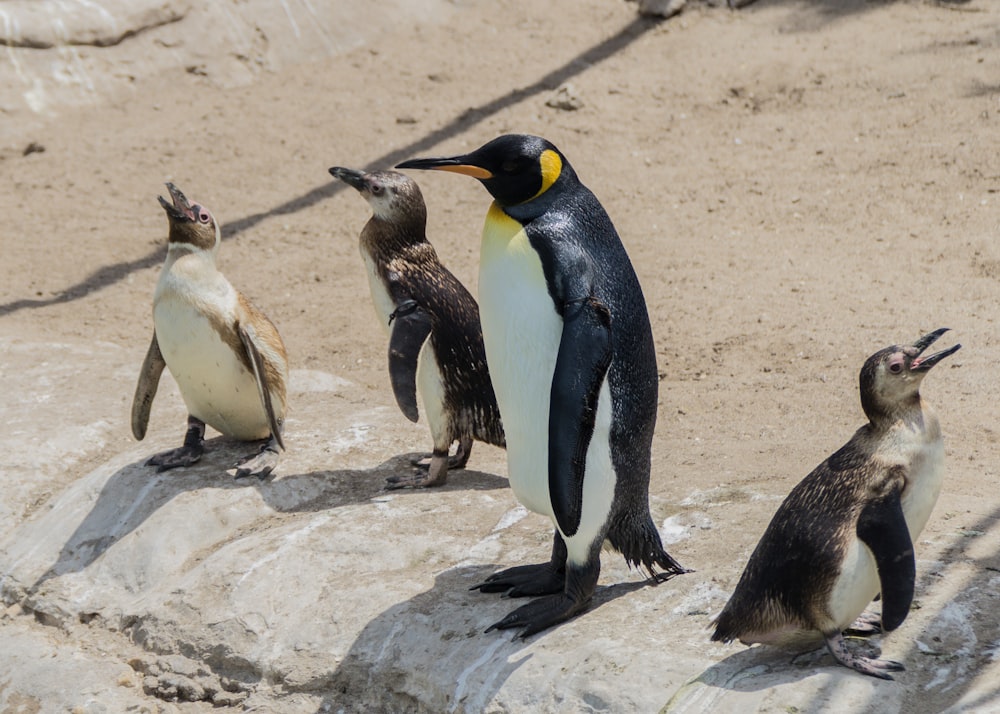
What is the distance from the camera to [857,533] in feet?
9.23

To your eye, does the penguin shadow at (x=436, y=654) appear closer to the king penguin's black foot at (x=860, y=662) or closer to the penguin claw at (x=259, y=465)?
the king penguin's black foot at (x=860, y=662)

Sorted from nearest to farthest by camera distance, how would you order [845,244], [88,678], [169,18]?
[88,678]
[845,244]
[169,18]

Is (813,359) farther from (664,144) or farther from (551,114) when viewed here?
(551,114)

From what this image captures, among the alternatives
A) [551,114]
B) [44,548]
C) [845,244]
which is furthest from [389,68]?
[44,548]

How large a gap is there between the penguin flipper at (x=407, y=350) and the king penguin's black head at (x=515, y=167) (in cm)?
123

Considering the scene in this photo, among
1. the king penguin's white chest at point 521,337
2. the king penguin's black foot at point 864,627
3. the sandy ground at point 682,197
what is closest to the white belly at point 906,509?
the king penguin's black foot at point 864,627

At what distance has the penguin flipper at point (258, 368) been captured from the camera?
14.9ft

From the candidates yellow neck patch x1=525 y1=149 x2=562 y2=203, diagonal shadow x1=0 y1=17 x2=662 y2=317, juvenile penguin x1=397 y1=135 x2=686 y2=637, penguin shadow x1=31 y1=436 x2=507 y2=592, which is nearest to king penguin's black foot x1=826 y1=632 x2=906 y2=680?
juvenile penguin x1=397 y1=135 x2=686 y2=637

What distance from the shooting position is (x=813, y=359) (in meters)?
5.79

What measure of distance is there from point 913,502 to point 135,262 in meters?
6.01

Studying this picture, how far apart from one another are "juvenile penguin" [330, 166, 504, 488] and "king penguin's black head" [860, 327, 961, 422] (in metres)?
1.86

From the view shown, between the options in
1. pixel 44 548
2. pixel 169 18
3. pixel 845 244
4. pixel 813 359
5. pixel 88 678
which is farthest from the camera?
pixel 169 18

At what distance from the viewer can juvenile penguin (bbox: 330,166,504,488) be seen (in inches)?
174

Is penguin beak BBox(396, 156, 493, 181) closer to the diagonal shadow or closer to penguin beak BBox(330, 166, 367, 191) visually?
penguin beak BBox(330, 166, 367, 191)
